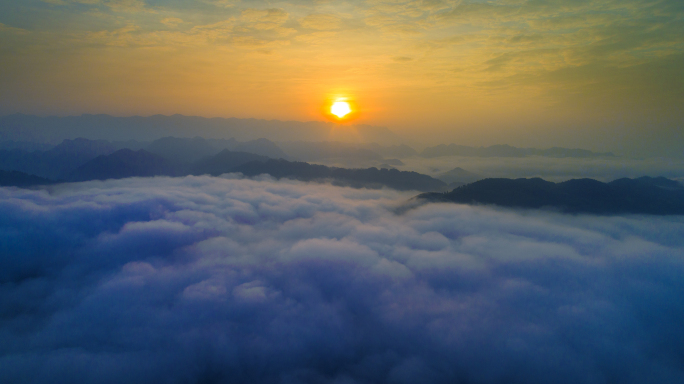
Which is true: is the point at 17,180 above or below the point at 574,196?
below

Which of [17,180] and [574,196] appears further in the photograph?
[17,180]

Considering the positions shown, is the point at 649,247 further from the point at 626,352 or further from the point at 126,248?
the point at 126,248

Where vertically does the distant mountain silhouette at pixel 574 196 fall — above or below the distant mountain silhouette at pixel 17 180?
above

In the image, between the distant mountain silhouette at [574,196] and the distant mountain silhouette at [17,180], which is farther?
the distant mountain silhouette at [17,180]

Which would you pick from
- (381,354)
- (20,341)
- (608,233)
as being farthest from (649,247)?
(20,341)

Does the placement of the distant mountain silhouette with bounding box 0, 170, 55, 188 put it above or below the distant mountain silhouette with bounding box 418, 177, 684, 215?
below

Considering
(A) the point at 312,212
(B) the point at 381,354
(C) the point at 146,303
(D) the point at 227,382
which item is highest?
(A) the point at 312,212

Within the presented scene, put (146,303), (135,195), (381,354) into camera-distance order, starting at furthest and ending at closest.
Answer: (135,195) < (146,303) < (381,354)

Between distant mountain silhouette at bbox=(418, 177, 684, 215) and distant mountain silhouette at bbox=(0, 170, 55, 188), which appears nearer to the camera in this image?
distant mountain silhouette at bbox=(418, 177, 684, 215)
